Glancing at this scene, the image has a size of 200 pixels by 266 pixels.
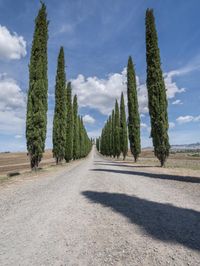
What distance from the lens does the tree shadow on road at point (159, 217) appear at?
4.27 metres

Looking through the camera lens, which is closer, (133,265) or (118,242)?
(133,265)

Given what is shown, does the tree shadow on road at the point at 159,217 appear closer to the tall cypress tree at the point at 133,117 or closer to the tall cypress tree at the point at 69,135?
the tall cypress tree at the point at 133,117

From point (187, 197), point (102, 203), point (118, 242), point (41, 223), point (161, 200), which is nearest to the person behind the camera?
point (118, 242)

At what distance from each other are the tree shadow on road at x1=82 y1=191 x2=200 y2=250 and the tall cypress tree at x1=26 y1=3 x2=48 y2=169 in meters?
11.4

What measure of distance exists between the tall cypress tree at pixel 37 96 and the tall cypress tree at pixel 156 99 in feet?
31.1

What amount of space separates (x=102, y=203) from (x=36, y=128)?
42.2 feet

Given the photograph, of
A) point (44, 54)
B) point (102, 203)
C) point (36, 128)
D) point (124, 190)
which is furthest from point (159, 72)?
point (102, 203)

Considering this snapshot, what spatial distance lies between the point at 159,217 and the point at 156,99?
18.5 m

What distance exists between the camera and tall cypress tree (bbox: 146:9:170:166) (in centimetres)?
2227

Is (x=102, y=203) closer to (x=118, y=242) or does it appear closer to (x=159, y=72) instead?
(x=118, y=242)

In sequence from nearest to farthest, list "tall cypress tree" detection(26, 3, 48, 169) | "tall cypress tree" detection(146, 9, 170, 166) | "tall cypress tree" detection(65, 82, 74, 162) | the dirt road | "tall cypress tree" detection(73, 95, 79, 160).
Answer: the dirt road, "tall cypress tree" detection(26, 3, 48, 169), "tall cypress tree" detection(146, 9, 170, 166), "tall cypress tree" detection(65, 82, 74, 162), "tall cypress tree" detection(73, 95, 79, 160)

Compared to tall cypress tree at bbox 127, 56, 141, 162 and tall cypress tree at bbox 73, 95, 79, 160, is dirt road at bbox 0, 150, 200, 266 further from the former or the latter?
tall cypress tree at bbox 73, 95, 79, 160

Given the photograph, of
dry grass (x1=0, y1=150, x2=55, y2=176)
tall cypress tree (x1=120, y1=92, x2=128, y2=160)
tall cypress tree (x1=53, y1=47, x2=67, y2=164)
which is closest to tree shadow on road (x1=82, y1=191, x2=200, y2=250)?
dry grass (x1=0, y1=150, x2=55, y2=176)

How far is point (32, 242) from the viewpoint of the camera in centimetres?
418
